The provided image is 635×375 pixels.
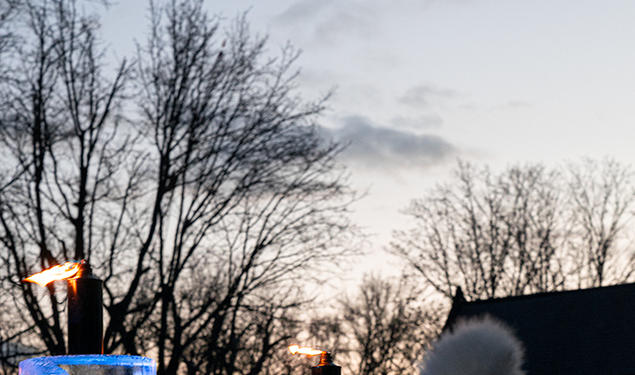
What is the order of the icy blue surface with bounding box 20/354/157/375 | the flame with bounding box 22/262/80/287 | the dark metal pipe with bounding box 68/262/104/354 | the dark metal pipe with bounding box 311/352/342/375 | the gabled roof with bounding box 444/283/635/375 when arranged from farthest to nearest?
the gabled roof with bounding box 444/283/635/375 → the dark metal pipe with bounding box 311/352/342/375 → the flame with bounding box 22/262/80/287 → the dark metal pipe with bounding box 68/262/104/354 → the icy blue surface with bounding box 20/354/157/375

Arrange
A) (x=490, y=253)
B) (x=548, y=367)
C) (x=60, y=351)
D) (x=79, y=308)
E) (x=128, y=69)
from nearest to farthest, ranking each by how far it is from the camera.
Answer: (x=79, y=308), (x=60, y=351), (x=128, y=69), (x=548, y=367), (x=490, y=253)

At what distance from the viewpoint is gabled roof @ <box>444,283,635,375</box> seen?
135ft

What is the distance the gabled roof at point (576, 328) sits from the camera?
41.2 metres

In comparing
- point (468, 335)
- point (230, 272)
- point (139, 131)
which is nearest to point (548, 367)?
point (468, 335)

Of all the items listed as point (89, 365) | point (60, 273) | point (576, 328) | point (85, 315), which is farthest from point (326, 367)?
point (576, 328)

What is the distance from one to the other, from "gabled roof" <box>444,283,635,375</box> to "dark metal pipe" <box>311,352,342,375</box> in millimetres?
35884

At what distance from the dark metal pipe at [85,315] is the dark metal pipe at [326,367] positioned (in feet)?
12.6

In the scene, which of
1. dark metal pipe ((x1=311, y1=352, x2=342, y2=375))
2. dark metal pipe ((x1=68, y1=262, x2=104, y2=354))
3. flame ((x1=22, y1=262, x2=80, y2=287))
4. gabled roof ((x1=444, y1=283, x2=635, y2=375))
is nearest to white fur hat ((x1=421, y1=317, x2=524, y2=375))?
dark metal pipe ((x1=311, y1=352, x2=342, y2=375))

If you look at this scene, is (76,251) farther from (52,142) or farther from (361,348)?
(361,348)

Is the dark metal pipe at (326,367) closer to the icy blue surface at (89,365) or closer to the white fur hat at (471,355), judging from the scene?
the icy blue surface at (89,365)

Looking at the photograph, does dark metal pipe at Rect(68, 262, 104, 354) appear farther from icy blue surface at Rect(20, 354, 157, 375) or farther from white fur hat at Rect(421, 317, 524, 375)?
white fur hat at Rect(421, 317, 524, 375)

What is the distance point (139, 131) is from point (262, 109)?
124 inches

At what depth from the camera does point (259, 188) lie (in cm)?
2080

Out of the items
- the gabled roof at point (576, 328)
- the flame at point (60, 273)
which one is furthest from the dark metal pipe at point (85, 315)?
the gabled roof at point (576, 328)
